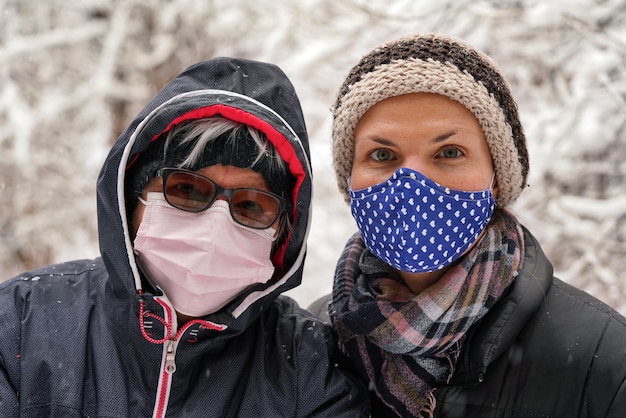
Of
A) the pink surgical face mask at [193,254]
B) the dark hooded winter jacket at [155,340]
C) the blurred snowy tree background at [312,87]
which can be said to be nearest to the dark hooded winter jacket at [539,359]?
the dark hooded winter jacket at [155,340]

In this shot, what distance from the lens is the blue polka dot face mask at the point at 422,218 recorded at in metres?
2.02

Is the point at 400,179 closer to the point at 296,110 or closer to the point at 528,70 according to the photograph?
the point at 296,110

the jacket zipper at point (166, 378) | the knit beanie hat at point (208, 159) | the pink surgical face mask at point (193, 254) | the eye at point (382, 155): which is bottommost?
the jacket zipper at point (166, 378)

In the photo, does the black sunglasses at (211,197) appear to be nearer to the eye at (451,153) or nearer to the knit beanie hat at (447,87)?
the knit beanie hat at (447,87)

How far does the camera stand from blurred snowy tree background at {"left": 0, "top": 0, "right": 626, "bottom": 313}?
18.0ft

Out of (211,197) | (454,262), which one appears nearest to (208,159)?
(211,197)

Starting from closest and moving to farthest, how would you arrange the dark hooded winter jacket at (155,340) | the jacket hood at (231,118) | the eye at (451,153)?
1. the dark hooded winter jacket at (155,340)
2. the jacket hood at (231,118)
3. the eye at (451,153)

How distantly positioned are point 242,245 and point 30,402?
80 centimetres

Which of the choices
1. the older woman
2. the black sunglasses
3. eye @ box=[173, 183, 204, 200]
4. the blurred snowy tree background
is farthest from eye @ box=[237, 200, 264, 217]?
the blurred snowy tree background

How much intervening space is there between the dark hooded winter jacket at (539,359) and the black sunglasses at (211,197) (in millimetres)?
855

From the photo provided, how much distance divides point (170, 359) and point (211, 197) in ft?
1.80

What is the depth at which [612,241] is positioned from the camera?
535 centimetres

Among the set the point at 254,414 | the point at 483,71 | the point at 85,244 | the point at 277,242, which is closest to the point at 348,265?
the point at 277,242

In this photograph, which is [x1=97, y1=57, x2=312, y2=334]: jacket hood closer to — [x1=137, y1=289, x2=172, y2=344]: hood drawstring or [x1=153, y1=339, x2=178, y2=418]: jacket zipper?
[x1=137, y1=289, x2=172, y2=344]: hood drawstring
